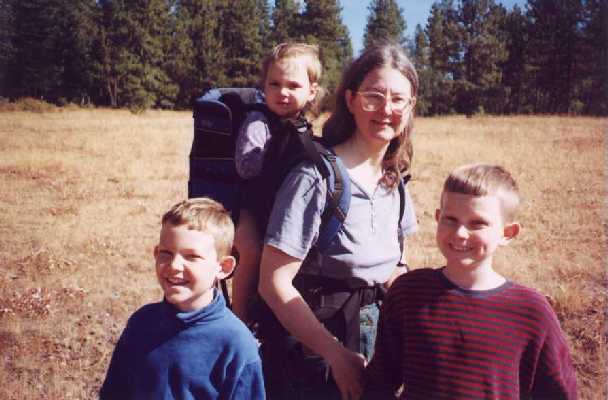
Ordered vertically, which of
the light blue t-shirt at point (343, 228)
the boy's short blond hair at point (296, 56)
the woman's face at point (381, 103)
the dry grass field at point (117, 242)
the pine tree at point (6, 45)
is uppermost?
the pine tree at point (6, 45)

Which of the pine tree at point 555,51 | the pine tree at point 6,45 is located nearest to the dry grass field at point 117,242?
the pine tree at point 6,45

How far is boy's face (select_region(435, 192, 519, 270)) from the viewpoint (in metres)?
1.82

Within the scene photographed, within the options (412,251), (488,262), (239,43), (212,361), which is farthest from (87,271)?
(239,43)

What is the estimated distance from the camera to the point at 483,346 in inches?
67.7

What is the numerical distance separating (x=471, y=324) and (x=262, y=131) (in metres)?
1.50

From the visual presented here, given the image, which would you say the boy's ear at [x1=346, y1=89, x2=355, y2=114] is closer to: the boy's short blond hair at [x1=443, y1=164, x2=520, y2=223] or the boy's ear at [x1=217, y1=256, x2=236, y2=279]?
the boy's short blond hair at [x1=443, y1=164, x2=520, y2=223]

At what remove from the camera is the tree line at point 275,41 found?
34.6m

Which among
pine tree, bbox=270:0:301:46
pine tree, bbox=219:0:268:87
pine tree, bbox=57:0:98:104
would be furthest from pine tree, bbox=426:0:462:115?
pine tree, bbox=57:0:98:104

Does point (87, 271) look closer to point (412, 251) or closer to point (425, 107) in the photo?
point (412, 251)

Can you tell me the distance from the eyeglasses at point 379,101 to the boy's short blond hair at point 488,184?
1.28 feet

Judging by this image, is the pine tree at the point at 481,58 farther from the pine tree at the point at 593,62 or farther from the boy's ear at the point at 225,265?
the boy's ear at the point at 225,265

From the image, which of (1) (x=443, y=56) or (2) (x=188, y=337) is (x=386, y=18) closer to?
(1) (x=443, y=56)

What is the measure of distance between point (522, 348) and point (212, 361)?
105 centimetres

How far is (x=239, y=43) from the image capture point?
45625 millimetres
